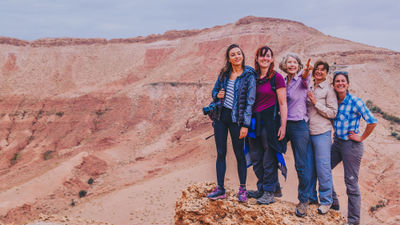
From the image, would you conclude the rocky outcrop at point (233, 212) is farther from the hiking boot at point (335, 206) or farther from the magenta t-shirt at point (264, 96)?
the magenta t-shirt at point (264, 96)

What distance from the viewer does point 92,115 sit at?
101ft

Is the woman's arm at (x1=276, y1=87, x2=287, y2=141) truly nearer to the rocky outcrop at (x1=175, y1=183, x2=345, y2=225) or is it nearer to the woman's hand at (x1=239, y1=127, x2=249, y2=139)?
the woman's hand at (x1=239, y1=127, x2=249, y2=139)

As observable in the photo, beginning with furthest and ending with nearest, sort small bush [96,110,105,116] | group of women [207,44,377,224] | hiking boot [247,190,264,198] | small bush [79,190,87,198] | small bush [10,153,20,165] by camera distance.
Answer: small bush [96,110,105,116] → small bush [10,153,20,165] → small bush [79,190,87,198] → hiking boot [247,190,264,198] → group of women [207,44,377,224]

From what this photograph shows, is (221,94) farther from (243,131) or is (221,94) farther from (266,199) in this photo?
(266,199)

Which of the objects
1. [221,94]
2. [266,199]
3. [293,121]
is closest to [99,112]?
[221,94]

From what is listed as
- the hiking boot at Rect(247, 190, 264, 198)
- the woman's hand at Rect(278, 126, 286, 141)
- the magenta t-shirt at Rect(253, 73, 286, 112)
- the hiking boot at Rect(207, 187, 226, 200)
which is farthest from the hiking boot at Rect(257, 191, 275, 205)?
the magenta t-shirt at Rect(253, 73, 286, 112)

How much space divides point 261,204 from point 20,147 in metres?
29.3

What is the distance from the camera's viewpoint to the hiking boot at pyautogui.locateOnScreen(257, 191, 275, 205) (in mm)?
4270

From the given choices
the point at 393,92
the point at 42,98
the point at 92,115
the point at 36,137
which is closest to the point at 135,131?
the point at 92,115

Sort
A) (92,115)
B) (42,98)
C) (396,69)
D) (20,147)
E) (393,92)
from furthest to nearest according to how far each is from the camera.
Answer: (42,98), (92,115), (20,147), (396,69), (393,92)

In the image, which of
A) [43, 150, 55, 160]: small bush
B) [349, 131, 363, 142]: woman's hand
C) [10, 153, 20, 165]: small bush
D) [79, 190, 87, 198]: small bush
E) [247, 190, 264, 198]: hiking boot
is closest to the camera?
[349, 131, 363, 142]: woman's hand

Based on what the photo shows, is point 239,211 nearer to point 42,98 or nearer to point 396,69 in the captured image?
point 396,69

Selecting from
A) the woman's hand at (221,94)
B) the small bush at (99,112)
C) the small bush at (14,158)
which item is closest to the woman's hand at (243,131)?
the woman's hand at (221,94)

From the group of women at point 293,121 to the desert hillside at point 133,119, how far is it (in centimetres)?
597
